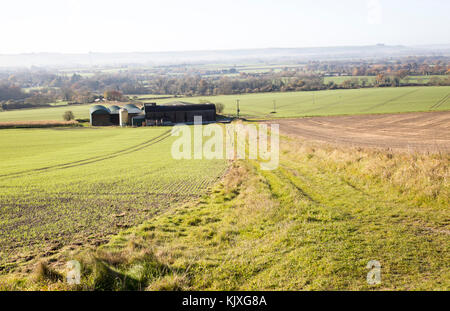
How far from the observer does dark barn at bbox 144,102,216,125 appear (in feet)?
228

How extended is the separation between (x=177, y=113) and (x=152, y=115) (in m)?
4.89

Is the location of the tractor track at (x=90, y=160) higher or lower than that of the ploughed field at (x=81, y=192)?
lower

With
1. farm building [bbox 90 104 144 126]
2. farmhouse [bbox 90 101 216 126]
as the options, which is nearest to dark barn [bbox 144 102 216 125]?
farmhouse [bbox 90 101 216 126]

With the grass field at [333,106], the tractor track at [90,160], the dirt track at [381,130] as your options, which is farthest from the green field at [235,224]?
the grass field at [333,106]

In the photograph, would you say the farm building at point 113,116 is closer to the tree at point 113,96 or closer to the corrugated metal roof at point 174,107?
the corrugated metal roof at point 174,107

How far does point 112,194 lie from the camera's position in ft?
59.7

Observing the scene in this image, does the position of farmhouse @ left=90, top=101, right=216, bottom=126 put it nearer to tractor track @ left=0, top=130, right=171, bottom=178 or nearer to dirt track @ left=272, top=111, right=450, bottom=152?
dirt track @ left=272, top=111, right=450, bottom=152

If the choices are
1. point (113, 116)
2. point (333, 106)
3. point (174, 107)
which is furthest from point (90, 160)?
point (333, 106)

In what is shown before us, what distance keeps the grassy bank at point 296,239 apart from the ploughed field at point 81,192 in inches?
55.7

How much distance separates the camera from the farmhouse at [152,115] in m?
69.2

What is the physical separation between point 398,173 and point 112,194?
1345 cm

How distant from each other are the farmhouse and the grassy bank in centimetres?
5334
